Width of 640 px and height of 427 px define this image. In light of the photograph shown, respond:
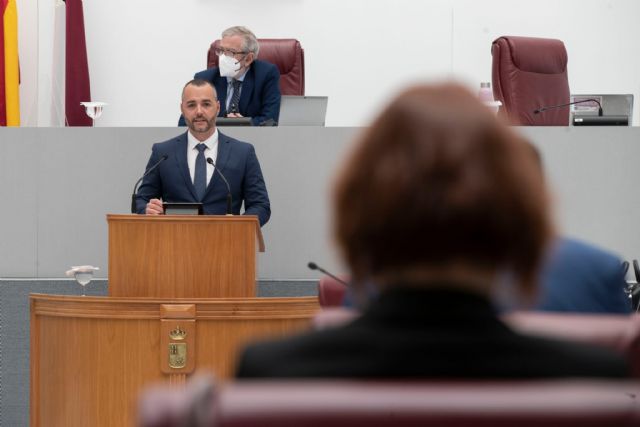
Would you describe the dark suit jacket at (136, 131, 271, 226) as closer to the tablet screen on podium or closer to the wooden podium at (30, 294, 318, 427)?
the tablet screen on podium

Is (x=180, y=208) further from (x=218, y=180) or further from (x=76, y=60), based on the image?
(x=76, y=60)

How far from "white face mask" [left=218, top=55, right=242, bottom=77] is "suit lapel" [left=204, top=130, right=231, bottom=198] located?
125 centimetres

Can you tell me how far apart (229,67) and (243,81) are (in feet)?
0.38

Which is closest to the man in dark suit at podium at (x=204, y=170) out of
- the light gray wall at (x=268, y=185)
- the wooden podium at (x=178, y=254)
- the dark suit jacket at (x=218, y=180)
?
the dark suit jacket at (x=218, y=180)

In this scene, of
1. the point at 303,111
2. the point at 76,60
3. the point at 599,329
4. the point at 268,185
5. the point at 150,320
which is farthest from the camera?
the point at 76,60

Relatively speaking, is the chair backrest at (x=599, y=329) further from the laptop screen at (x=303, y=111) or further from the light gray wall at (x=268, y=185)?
the laptop screen at (x=303, y=111)

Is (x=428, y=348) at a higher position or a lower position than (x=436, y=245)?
lower

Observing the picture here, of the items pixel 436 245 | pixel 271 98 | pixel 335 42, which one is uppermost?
pixel 335 42

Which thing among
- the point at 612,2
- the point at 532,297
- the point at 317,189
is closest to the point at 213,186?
the point at 317,189

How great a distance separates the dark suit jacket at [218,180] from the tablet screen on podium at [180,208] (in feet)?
2.41

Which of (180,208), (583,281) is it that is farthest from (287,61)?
(583,281)

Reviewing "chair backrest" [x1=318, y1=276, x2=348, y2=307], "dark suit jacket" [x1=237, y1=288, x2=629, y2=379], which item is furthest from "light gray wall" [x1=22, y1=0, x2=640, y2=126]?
"dark suit jacket" [x1=237, y1=288, x2=629, y2=379]

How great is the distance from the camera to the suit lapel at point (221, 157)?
16.7 ft

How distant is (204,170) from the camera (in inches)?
203
